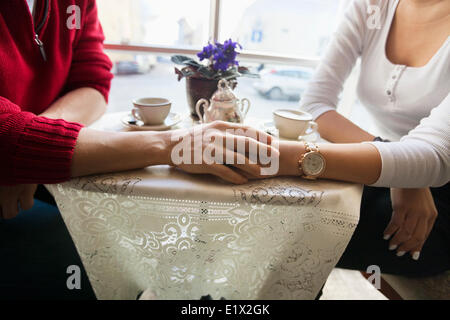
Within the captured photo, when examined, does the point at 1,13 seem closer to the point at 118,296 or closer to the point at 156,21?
the point at 118,296

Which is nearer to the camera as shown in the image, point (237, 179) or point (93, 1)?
point (237, 179)

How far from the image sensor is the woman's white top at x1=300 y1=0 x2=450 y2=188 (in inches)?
21.5

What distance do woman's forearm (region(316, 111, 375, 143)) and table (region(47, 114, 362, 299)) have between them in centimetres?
25

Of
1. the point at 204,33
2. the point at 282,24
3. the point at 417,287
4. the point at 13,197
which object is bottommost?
the point at 417,287

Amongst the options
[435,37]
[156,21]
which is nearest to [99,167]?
[435,37]

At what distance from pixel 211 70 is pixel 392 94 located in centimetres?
57

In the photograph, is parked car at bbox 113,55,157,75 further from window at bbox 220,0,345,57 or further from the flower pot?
the flower pot

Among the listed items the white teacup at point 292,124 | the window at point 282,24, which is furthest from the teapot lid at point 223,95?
the window at point 282,24

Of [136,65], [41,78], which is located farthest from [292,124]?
[136,65]

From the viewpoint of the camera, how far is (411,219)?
Answer: 61 cm

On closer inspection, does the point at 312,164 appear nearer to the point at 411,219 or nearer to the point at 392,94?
the point at 411,219

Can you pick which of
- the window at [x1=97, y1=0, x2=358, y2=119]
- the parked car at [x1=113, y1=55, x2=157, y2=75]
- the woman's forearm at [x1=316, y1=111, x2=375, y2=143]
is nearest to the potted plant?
the woman's forearm at [x1=316, y1=111, x2=375, y2=143]
